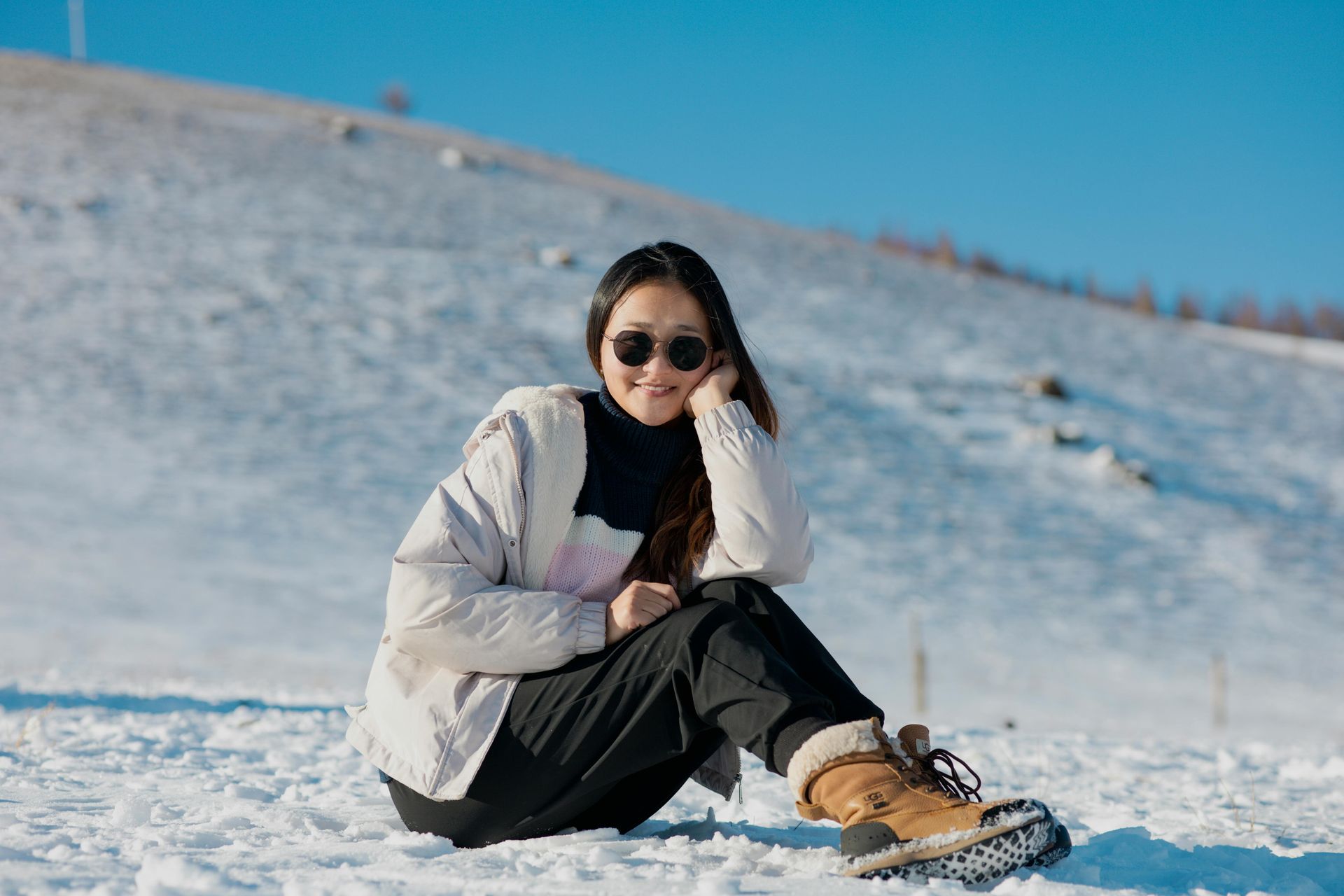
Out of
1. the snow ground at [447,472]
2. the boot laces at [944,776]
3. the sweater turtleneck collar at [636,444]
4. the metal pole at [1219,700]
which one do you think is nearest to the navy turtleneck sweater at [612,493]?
the sweater turtleneck collar at [636,444]

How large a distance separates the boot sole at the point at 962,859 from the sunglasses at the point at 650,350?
1.19 metres

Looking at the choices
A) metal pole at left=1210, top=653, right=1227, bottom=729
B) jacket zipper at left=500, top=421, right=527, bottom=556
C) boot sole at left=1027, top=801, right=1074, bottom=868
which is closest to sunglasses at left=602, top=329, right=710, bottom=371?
jacket zipper at left=500, top=421, right=527, bottom=556

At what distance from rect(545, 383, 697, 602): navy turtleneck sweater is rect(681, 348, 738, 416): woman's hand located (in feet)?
0.26

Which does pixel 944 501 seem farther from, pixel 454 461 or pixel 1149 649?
pixel 454 461

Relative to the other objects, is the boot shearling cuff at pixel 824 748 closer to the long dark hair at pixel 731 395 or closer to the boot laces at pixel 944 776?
the boot laces at pixel 944 776

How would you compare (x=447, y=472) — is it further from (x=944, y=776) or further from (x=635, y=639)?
(x=944, y=776)

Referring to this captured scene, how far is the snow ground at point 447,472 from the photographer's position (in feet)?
8.97

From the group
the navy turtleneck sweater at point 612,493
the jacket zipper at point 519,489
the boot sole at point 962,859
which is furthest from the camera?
the navy turtleneck sweater at point 612,493

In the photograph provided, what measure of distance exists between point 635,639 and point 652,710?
16 cm

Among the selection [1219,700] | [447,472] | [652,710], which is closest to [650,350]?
[652,710]

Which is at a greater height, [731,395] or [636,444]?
[731,395]

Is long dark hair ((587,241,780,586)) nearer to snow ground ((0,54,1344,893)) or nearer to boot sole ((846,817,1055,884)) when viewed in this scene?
snow ground ((0,54,1344,893))

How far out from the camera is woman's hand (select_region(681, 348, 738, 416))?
266 centimetres

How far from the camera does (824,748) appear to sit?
2094 millimetres
